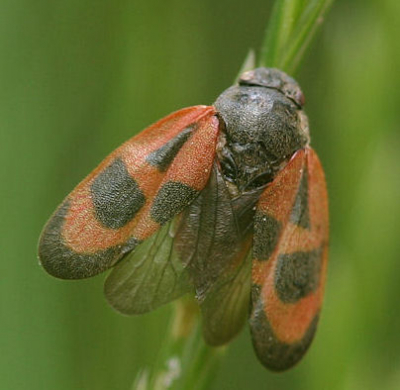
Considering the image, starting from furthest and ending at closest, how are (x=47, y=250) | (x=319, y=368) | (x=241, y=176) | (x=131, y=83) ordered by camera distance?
(x=131, y=83), (x=319, y=368), (x=241, y=176), (x=47, y=250)

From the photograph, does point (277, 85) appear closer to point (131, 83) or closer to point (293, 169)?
point (293, 169)

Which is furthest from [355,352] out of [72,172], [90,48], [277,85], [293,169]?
[90,48]

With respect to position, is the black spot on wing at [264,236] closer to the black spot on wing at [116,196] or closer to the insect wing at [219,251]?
the insect wing at [219,251]

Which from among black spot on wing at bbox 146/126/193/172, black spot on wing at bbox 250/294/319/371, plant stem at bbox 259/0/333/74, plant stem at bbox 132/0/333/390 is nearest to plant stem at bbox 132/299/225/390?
plant stem at bbox 132/0/333/390

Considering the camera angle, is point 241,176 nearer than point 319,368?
Yes

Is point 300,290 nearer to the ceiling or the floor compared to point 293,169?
nearer to the floor

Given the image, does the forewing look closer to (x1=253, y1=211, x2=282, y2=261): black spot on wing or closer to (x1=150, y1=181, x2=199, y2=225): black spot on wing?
(x1=253, y1=211, x2=282, y2=261): black spot on wing

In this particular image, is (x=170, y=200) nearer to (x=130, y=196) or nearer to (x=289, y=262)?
(x=130, y=196)
